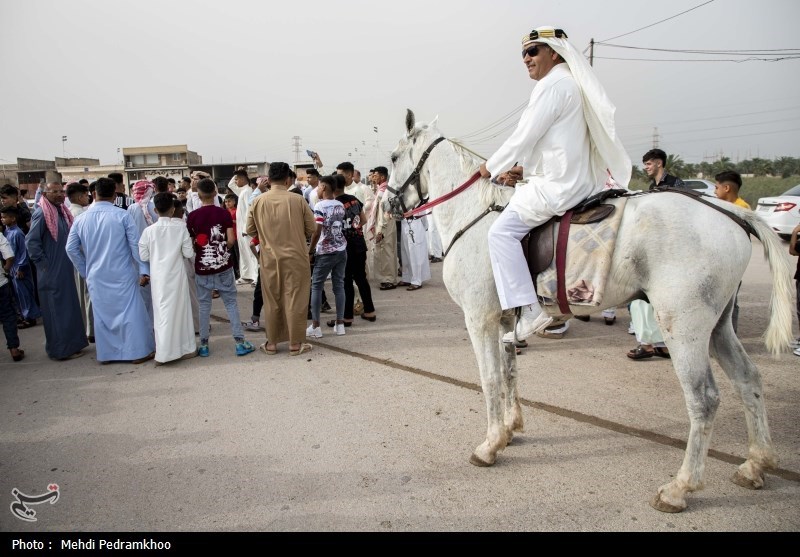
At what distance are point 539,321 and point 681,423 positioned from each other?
1.69 metres

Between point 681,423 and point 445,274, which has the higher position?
point 445,274

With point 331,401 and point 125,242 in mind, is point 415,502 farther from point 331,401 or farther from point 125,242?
point 125,242

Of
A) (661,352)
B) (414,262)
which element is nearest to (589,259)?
(661,352)

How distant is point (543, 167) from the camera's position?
3.18 metres

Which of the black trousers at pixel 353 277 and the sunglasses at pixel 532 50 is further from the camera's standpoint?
the black trousers at pixel 353 277

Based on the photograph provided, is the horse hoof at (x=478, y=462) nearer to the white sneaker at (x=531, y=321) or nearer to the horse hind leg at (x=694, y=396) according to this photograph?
the white sneaker at (x=531, y=321)

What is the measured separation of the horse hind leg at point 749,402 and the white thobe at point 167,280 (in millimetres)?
5510

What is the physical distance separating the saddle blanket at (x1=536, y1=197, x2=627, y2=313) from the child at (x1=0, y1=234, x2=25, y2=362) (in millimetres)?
6544

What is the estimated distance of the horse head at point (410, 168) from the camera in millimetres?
3781

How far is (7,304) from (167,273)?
216 cm

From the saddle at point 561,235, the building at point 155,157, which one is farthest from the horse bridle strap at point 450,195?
the building at point 155,157

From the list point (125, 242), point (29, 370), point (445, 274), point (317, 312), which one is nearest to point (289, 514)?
point (445, 274)
